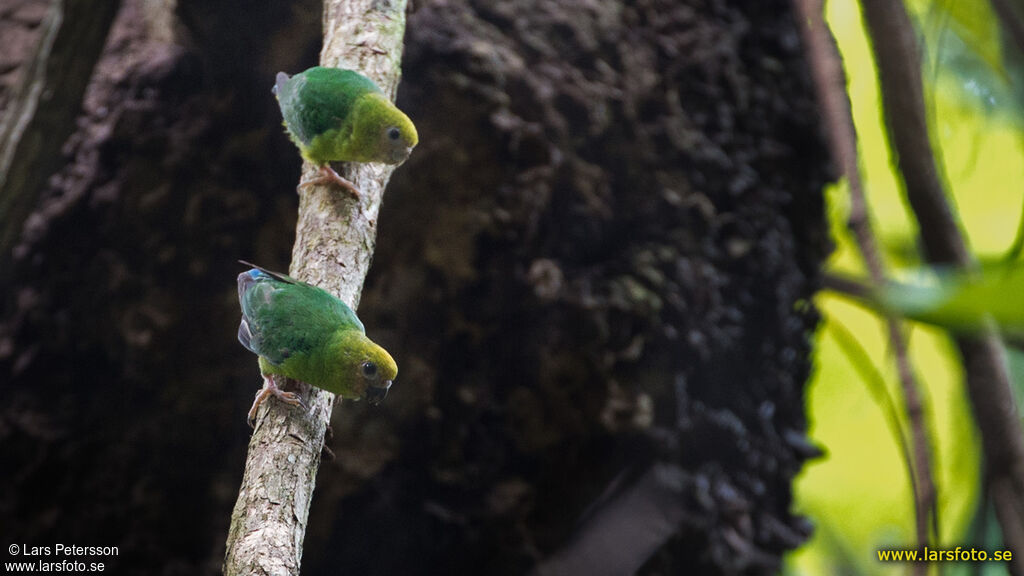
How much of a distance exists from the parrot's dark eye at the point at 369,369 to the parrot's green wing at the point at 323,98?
54 centimetres

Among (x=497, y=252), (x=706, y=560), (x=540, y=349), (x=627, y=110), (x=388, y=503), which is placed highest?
(x=627, y=110)

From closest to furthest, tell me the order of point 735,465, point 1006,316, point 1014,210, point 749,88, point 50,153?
1. point 1006,316
2. point 50,153
3. point 735,465
4. point 749,88
5. point 1014,210

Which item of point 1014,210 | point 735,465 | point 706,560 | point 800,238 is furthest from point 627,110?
point 1014,210

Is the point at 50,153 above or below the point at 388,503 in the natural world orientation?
above

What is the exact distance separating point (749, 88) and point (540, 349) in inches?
51.5

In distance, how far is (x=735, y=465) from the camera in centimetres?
252

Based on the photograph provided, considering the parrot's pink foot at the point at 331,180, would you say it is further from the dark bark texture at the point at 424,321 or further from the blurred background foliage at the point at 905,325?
the blurred background foliage at the point at 905,325

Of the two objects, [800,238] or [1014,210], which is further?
[1014,210]

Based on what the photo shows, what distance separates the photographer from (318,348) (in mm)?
1320

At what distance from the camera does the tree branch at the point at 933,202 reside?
213cm

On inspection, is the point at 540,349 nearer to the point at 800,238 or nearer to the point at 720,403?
the point at 720,403

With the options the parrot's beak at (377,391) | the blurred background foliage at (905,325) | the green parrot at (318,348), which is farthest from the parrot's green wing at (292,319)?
the blurred background foliage at (905,325)

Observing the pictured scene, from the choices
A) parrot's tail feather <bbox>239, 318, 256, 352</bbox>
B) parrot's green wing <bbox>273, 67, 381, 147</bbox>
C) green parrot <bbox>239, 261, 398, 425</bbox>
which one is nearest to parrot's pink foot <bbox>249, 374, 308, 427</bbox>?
green parrot <bbox>239, 261, 398, 425</bbox>

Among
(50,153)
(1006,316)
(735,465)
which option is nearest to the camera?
(1006,316)
